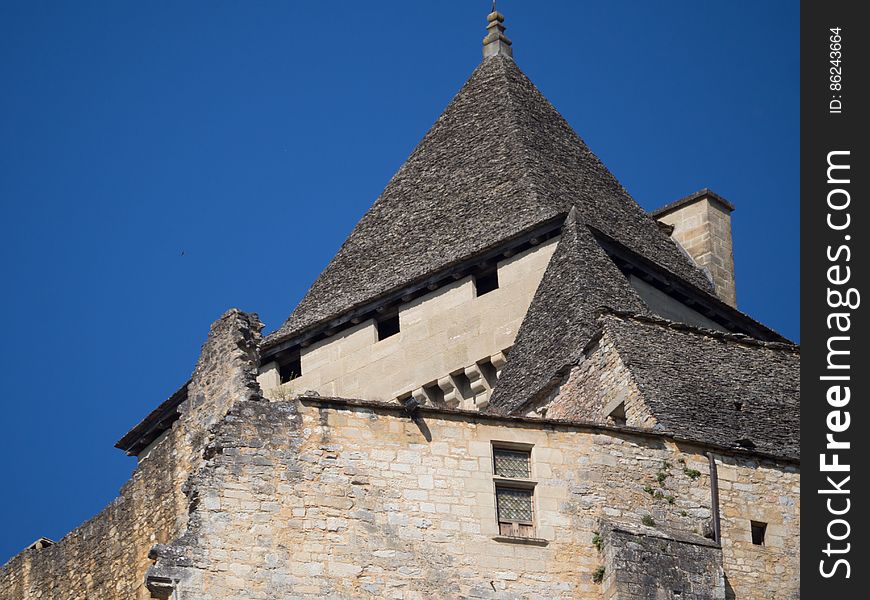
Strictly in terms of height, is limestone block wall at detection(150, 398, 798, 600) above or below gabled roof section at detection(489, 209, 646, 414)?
below

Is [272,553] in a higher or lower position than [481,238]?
lower

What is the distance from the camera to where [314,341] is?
131ft

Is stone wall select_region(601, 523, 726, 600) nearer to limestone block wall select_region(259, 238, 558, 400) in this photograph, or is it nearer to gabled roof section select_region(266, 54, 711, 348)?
limestone block wall select_region(259, 238, 558, 400)

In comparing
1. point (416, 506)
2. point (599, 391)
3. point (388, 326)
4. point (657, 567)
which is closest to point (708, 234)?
point (388, 326)

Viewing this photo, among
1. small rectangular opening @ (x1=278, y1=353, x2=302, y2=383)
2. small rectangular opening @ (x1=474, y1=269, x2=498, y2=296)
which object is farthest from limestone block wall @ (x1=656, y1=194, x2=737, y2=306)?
small rectangular opening @ (x1=278, y1=353, x2=302, y2=383)

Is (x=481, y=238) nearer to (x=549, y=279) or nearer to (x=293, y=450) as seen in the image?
(x=549, y=279)

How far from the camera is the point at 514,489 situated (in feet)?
94.0

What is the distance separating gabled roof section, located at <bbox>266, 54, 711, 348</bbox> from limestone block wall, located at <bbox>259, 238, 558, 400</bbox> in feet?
1.38

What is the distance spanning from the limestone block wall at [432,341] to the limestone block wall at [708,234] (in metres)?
5.28

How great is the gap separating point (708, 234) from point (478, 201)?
4.55 meters

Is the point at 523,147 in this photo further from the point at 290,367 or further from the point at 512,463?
the point at 512,463

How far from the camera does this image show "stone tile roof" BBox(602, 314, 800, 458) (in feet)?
99.7

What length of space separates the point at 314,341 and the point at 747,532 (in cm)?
1197
